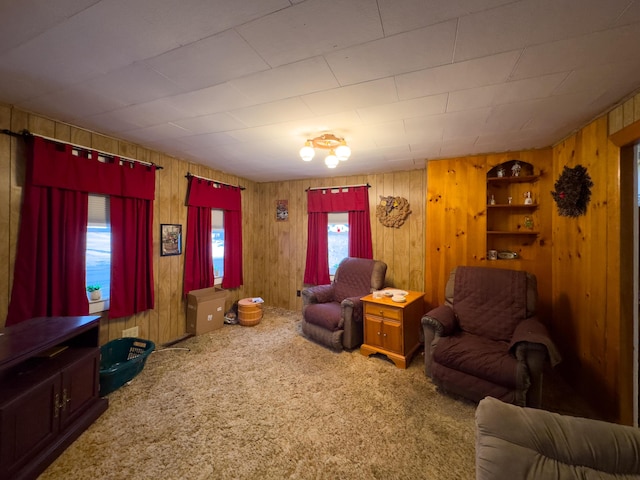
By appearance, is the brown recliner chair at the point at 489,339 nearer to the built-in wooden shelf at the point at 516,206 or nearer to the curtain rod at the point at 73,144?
the built-in wooden shelf at the point at 516,206

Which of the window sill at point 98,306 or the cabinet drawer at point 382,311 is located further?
the cabinet drawer at point 382,311

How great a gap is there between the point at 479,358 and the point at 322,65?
235 centimetres

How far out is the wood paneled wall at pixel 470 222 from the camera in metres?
2.87

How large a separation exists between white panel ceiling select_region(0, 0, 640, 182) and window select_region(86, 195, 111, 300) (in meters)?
0.74

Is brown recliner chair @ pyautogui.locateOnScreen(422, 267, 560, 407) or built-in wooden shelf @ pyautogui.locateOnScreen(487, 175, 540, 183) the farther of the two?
built-in wooden shelf @ pyautogui.locateOnScreen(487, 175, 540, 183)

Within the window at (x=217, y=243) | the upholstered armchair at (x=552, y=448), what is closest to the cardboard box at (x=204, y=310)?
the window at (x=217, y=243)

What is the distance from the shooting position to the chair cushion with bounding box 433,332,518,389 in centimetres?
190

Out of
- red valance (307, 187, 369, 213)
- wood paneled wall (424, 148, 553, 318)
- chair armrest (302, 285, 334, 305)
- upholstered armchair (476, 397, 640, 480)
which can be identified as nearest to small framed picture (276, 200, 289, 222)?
red valance (307, 187, 369, 213)

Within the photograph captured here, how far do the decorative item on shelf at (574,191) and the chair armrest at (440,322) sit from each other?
1.45 metres

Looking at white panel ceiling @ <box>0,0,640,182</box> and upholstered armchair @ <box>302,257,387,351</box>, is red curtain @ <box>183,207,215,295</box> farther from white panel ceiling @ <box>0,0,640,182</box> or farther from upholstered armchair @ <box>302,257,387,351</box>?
upholstered armchair @ <box>302,257,387,351</box>

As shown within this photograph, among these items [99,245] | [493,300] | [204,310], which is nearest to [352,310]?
[493,300]

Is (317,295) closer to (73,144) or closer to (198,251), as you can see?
(198,251)

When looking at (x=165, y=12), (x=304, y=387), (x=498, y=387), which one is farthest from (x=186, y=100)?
(x=498, y=387)

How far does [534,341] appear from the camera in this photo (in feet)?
6.08
